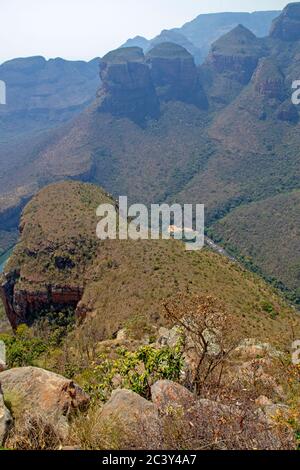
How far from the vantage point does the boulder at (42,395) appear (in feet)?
38.3

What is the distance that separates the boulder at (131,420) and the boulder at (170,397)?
0.27 m

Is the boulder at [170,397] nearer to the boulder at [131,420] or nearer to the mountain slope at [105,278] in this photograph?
the boulder at [131,420]

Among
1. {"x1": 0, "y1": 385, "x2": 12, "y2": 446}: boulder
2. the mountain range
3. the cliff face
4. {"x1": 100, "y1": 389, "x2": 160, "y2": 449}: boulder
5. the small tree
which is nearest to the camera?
{"x1": 100, "y1": 389, "x2": 160, "y2": 449}: boulder

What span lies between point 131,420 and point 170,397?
1498 millimetres

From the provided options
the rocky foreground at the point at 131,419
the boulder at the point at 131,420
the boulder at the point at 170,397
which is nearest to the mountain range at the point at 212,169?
the boulder at the point at 170,397

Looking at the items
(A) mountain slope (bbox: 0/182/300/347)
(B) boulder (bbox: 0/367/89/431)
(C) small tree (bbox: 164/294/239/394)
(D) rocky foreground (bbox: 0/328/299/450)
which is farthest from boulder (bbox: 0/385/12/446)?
(A) mountain slope (bbox: 0/182/300/347)

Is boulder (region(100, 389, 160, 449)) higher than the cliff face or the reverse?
higher

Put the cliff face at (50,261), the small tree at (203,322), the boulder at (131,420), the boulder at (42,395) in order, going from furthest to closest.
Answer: the cliff face at (50,261), the small tree at (203,322), the boulder at (42,395), the boulder at (131,420)

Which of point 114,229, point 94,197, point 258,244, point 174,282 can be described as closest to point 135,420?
point 174,282

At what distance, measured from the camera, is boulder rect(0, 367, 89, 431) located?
38.3ft

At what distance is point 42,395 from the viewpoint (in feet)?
40.2

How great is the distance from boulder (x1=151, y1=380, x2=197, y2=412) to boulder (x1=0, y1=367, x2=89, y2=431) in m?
2.11
